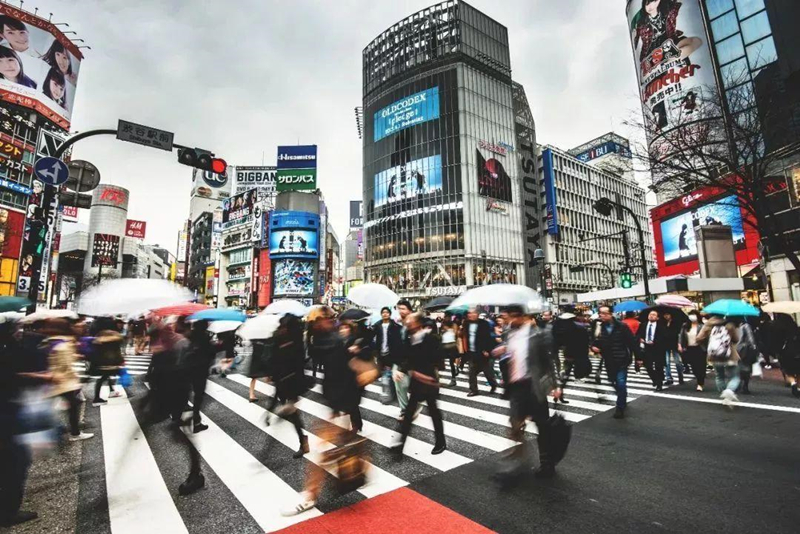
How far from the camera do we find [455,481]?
4.14m

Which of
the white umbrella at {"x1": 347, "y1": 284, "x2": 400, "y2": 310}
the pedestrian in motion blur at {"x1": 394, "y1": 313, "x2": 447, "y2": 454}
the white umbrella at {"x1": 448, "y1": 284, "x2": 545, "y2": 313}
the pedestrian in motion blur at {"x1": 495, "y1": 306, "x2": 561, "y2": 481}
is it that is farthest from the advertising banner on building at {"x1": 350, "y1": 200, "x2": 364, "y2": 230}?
the pedestrian in motion blur at {"x1": 495, "y1": 306, "x2": 561, "y2": 481}

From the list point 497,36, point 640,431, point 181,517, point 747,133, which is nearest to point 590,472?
point 640,431

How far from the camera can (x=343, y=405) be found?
394cm

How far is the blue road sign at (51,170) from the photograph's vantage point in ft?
26.4

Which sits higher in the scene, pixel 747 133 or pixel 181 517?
pixel 747 133

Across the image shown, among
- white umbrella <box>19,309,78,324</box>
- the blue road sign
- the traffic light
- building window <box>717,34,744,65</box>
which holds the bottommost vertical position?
white umbrella <box>19,309,78,324</box>

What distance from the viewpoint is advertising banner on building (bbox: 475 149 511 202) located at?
195 feet

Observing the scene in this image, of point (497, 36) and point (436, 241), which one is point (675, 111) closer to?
point (436, 241)

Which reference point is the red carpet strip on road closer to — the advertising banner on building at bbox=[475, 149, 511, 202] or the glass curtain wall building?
the glass curtain wall building

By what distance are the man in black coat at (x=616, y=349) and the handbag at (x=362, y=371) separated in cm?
489

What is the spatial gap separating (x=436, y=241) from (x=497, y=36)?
138ft

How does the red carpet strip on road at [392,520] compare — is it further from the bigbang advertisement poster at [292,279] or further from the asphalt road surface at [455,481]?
the bigbang advertisement poster at [292,279]

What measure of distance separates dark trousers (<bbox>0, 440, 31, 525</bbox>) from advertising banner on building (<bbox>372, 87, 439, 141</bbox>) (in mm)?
63531

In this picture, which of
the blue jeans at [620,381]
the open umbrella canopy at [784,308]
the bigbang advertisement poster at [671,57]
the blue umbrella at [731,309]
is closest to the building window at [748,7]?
the bigbang advertisement poster at [671,57]
